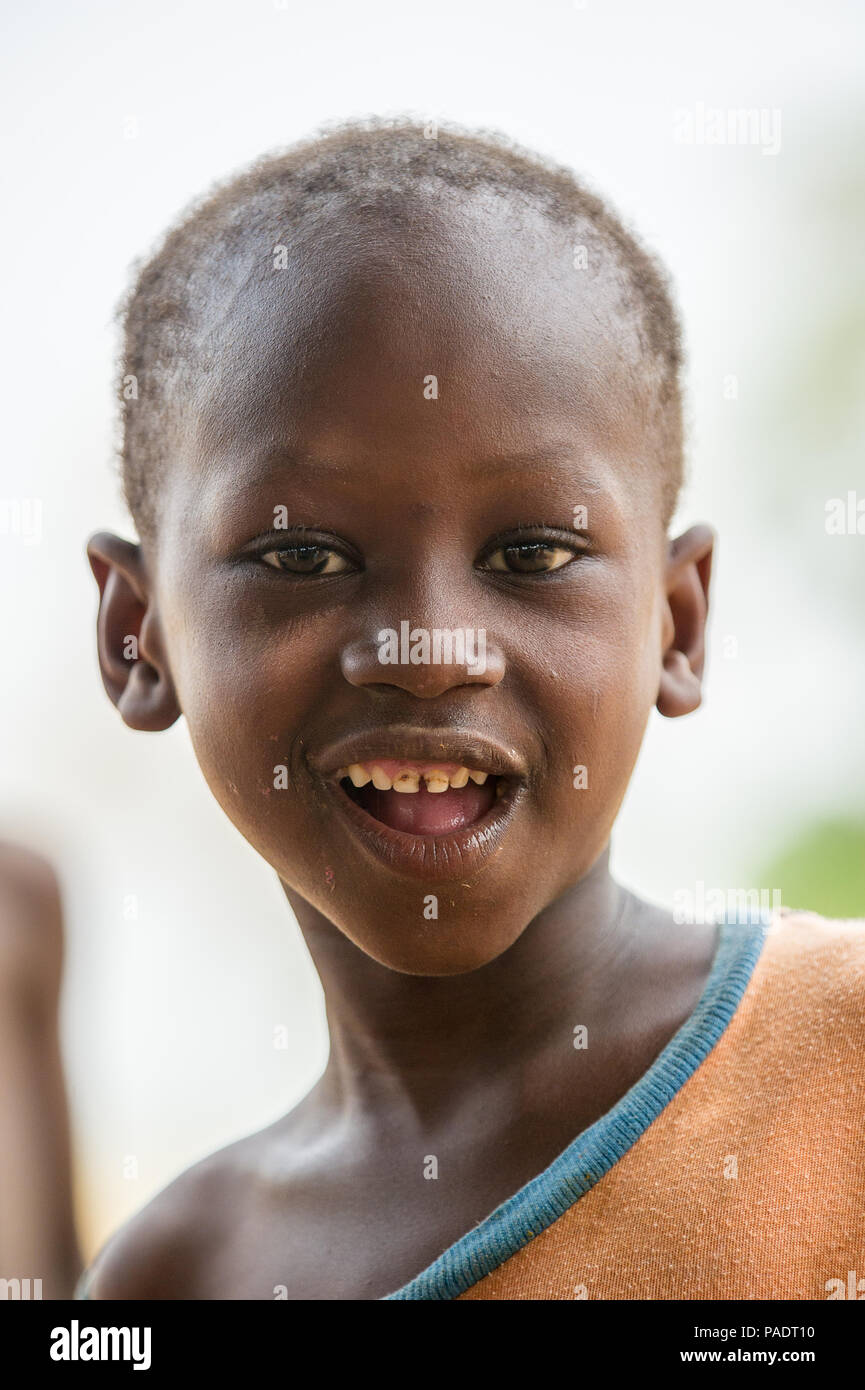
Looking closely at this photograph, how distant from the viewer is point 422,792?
758mm

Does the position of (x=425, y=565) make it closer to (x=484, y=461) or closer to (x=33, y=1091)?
(x=484, y=461)

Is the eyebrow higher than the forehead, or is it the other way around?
the forehead

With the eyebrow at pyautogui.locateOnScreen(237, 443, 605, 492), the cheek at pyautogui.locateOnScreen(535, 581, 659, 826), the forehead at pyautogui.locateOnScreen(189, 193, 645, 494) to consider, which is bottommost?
the cheek at pyautogui.locateOnScreen(535, 581, 659, 826)

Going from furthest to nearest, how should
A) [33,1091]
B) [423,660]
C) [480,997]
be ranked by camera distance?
[33,1091] → [480,997] → [423,660]

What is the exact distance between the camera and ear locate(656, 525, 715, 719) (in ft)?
2.95

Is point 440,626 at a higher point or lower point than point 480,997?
higher

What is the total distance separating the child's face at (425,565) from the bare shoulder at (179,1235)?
1.02ft

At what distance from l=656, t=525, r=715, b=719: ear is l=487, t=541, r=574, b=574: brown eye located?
0.16 meters

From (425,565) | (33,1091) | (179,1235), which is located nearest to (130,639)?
(425,565)

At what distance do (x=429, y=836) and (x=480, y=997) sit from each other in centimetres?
18

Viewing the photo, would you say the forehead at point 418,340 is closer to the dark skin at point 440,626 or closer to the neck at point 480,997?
the dark skin at point 440,626

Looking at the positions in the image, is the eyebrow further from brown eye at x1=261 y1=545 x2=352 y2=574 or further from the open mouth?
the open mouth

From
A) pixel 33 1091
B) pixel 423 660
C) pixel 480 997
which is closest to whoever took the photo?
pixel 423 660

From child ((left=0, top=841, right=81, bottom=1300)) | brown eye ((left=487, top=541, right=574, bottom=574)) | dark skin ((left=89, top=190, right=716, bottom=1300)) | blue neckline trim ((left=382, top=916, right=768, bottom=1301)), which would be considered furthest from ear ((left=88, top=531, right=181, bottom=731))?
child ((left=0, top=841, right=81, bottom=1300))
